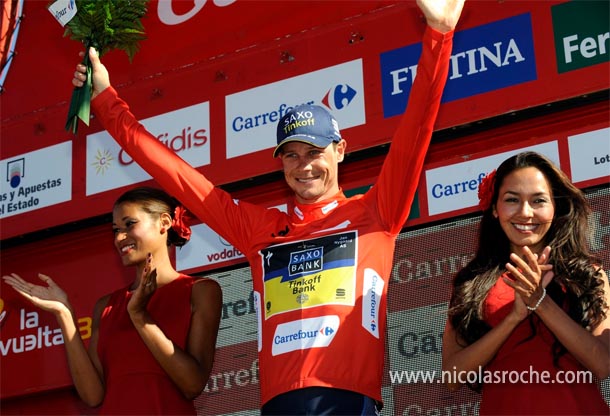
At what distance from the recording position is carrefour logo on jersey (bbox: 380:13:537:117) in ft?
13.7

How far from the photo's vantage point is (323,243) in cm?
335

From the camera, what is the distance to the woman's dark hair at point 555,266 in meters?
3.13

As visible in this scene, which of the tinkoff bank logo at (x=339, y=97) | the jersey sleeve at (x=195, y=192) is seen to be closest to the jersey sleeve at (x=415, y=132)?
the jersey sleeve at (x=195, y=192)

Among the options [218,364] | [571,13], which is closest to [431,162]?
[571,13]

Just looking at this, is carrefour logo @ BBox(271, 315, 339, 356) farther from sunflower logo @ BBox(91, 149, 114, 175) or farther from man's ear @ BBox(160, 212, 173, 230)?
sunflower logo @ BBox(91, 149, 114, 175)

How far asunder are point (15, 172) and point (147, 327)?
235cm

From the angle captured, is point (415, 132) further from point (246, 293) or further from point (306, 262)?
point (246, 293)

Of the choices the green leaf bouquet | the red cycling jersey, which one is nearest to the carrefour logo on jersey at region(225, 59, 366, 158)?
the green leaf bouquet

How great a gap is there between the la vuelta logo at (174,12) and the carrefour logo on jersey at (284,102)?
1.65ft

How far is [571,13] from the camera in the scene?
13.5 ft

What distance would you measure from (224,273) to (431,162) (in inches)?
38.3

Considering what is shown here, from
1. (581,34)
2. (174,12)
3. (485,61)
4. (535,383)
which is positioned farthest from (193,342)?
(174,12)

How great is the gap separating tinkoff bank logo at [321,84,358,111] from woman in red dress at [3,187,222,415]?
0.98m

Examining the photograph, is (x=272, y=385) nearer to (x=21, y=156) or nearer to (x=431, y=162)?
(x=431, y=162)
